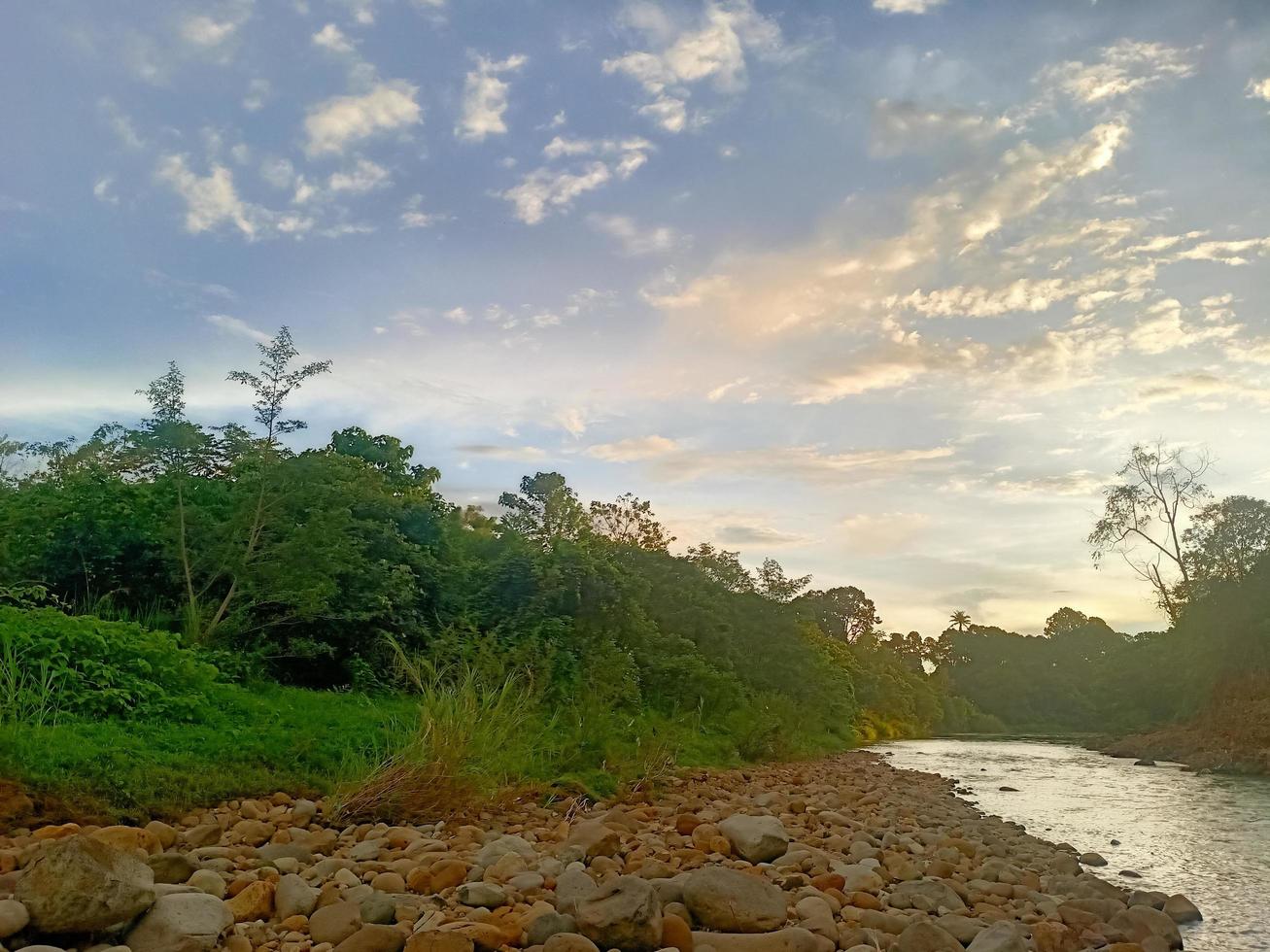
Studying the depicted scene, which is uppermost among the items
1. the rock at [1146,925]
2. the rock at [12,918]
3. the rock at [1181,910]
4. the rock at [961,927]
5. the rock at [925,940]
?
the rock at [12,918]

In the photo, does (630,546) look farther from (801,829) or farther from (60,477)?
(801,829)

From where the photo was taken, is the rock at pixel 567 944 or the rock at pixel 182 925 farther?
the rock at pixel 567 944

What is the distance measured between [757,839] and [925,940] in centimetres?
160

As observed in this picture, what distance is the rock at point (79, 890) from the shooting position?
3287 millimetres

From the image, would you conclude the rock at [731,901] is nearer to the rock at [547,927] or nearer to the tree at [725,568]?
the rock at [547,927]

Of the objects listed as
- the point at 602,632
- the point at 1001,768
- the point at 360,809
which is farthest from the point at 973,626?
the point at 360,809

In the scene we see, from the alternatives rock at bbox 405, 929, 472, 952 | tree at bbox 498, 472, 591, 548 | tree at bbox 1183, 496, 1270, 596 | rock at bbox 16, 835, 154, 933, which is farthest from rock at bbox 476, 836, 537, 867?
tree at bbox 1183, 496, 1270, 596

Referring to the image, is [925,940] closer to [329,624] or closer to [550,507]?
[329,624]

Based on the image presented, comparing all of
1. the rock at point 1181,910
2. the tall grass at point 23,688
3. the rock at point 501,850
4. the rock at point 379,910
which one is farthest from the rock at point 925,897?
the tall grass at point 23,688

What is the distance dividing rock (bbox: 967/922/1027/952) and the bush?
6646 millimetres

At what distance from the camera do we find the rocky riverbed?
3469 millimetres

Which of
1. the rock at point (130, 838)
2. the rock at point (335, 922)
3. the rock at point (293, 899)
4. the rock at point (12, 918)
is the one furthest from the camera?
the rock at point (130, 838)

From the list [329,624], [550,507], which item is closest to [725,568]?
[550,507]

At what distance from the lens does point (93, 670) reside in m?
7.79
